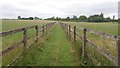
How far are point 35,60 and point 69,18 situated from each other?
18409 cm

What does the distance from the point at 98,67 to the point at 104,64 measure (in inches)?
19.9

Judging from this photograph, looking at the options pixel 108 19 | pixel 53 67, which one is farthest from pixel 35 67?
pixel 108 19

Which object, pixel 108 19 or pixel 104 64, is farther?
pixel 108 19

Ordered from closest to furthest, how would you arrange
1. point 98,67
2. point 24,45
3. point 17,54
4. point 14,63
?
point 98,67, point 14,63, point 17,54, point 24,45

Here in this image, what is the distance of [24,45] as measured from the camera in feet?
33.3

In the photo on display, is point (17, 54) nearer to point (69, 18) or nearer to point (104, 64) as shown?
point (104, 64)

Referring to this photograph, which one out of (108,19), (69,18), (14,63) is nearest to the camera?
(14,63)

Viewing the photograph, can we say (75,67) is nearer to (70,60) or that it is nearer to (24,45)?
(70,60)

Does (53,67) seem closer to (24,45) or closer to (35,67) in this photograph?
(35,67)

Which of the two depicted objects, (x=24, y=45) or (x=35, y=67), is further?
(x=24, y=45)

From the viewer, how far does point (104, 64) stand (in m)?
7.83

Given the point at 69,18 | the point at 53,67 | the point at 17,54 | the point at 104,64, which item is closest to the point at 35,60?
the point at 17,54

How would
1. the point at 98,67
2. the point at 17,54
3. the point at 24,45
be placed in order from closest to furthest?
the point at 98,67
the point at 17,54
the point at 24,45

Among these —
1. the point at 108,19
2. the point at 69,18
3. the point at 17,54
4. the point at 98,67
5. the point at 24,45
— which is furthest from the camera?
the point at 69,18
